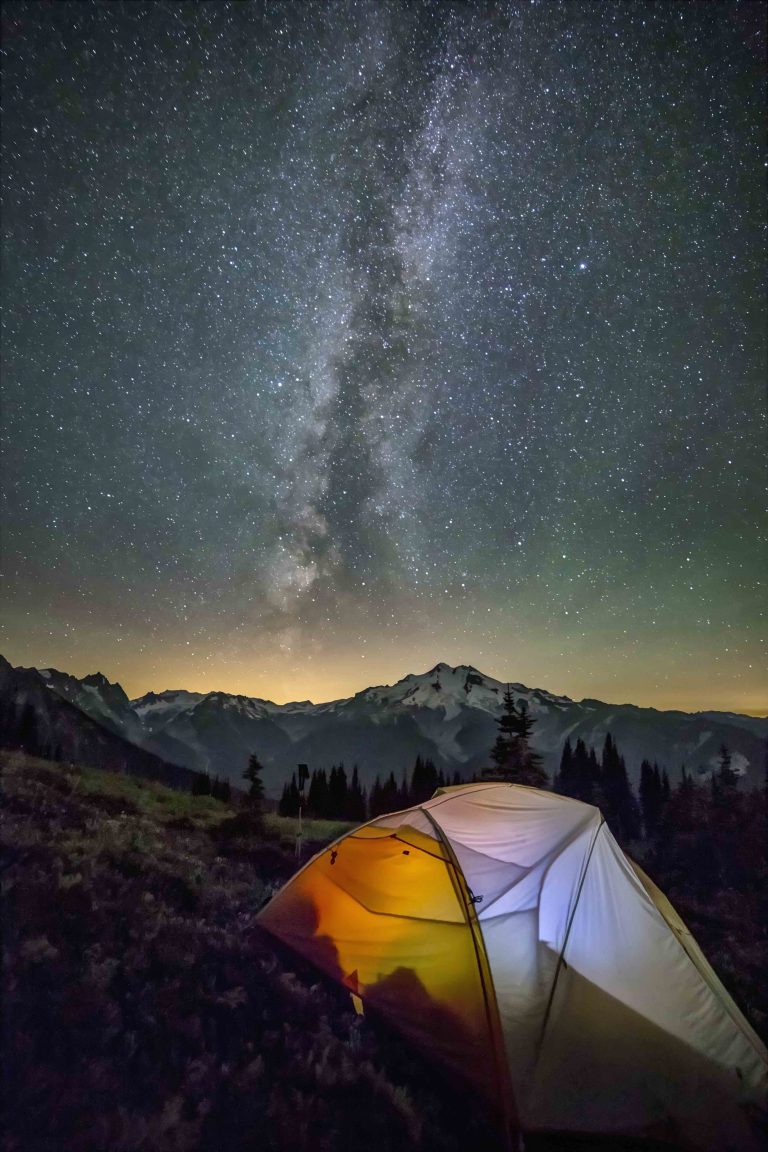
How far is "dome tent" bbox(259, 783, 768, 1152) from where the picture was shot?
5293mm

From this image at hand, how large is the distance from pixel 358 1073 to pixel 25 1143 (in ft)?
9.80

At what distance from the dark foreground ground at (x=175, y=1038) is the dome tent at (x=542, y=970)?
392 mm

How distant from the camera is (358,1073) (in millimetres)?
5832

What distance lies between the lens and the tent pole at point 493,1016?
199 inches

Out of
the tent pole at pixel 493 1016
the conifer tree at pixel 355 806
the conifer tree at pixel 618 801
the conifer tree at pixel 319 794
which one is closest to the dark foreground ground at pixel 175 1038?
the tent pole at pixel 493 1016

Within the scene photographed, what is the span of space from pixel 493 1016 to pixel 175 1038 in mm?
3331

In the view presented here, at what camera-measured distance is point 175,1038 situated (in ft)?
19.4

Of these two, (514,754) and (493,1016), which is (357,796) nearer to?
(514,754)

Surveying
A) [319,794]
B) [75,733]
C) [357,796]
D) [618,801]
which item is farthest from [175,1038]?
[75,733]

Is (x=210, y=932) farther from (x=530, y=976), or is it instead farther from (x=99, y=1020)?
(x=530, y=976)

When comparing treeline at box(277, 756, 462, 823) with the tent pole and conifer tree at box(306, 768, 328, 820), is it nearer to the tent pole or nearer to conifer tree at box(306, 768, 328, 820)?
conifer tree at box(306, 768, 328, 820)

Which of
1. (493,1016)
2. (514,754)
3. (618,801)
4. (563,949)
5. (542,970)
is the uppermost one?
(514,754)

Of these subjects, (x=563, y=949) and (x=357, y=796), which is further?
(x=357, y=796)

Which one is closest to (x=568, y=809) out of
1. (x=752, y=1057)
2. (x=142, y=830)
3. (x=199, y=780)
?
(x=752, y=1057)
